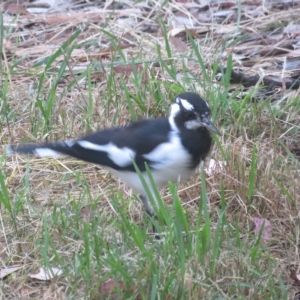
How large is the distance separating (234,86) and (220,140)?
2.65 feet

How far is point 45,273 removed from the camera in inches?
138

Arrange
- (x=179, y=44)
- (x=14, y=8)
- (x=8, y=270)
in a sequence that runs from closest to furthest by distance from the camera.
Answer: (x=8, y=270)
(x=179, y=44)
(x=14, y=8)

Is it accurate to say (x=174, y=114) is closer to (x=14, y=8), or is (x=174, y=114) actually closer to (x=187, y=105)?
(x=187, y=105)

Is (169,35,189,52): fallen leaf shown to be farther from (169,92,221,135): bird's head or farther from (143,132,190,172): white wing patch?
(143,132,190,172): white wing patch

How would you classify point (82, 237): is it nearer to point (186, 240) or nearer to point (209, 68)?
point (186, 240)

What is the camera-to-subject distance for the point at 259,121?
4.70 m

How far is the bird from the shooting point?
3.71 metres

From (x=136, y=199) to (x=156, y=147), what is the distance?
0.48m

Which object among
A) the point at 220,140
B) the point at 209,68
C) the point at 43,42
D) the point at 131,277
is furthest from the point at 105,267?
the point at 43,42

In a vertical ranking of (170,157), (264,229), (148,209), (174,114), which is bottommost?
(264,229)

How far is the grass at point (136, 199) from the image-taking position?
3.34m

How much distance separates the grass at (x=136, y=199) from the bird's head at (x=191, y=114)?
0.28 m

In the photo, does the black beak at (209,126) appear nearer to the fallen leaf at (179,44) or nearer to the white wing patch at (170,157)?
the white wing patch at (170,157)

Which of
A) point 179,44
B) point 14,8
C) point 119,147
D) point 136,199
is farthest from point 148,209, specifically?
point 14,8
